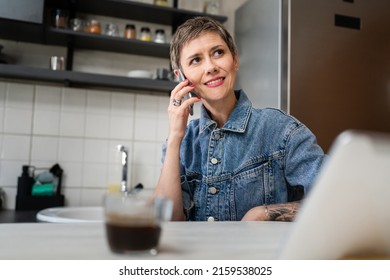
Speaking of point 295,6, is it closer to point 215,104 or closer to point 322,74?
point 322,74

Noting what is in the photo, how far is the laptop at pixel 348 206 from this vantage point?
0.15 m

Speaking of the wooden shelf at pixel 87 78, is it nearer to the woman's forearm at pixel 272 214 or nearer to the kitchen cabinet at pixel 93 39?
the kitchen cabinet at pixel 93 39

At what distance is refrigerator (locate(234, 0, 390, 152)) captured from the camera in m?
0.81

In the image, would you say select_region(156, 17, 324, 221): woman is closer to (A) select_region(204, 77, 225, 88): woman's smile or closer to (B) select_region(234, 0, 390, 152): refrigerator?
(A) select_region(204, 77, 225, 88): woman's smile

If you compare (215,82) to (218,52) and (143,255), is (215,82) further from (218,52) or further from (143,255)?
(143,255)

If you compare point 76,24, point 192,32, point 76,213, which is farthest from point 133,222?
point 76,24

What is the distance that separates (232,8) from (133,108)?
1.31ft

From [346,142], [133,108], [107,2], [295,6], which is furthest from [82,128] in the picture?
[346,142]

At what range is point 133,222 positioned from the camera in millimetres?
209

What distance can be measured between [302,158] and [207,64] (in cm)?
21

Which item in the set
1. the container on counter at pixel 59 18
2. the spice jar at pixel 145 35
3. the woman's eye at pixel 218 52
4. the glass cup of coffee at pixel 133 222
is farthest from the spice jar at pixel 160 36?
the glass cup of coffee at pixel 133 222

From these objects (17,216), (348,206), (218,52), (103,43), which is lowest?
(17,216)

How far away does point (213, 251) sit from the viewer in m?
0.25

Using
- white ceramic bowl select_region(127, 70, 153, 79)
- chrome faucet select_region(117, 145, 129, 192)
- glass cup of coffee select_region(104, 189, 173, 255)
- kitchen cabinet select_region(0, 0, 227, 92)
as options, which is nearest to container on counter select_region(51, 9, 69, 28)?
kitchen cabinet select_region(0, 0, 227, 92)
